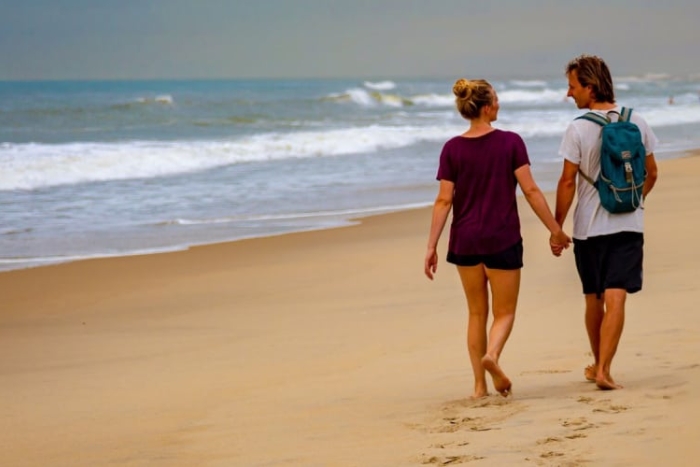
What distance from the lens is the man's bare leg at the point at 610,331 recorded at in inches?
197

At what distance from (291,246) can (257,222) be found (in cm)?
223

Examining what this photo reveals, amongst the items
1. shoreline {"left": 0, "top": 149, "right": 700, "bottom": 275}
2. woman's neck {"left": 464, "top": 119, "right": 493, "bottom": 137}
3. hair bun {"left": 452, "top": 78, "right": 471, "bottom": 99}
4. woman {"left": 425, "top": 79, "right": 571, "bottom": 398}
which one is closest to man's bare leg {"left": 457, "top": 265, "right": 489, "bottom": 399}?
woman {"left": 425, "top": 79, "right": 571, "bottom": 398}

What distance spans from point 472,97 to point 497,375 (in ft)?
4.16

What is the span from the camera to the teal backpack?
4895mm

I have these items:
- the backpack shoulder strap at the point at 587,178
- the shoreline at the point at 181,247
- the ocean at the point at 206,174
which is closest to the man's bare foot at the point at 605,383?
the backpack shoulder strap at the point at 587,178

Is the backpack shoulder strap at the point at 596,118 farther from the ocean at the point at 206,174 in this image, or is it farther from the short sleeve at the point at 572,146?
the ocean at the point at 206,174

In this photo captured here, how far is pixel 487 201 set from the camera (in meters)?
4.92

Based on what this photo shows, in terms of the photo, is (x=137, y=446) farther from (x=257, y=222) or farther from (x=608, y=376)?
(x=257, y=222)

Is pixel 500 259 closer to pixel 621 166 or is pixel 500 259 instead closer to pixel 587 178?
pixel 587 178

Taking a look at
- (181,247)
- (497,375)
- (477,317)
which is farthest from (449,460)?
(181,247)

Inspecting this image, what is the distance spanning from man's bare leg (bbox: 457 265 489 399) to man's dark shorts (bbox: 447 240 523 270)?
0.16 feet

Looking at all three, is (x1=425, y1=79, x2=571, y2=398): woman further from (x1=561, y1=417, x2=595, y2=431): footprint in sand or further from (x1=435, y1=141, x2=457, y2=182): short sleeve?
(x1=561, y1=417, x2=595, y2=431): footprint in sand

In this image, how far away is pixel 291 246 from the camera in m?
11.5

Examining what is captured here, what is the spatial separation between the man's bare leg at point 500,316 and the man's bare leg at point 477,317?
48 millimetres
